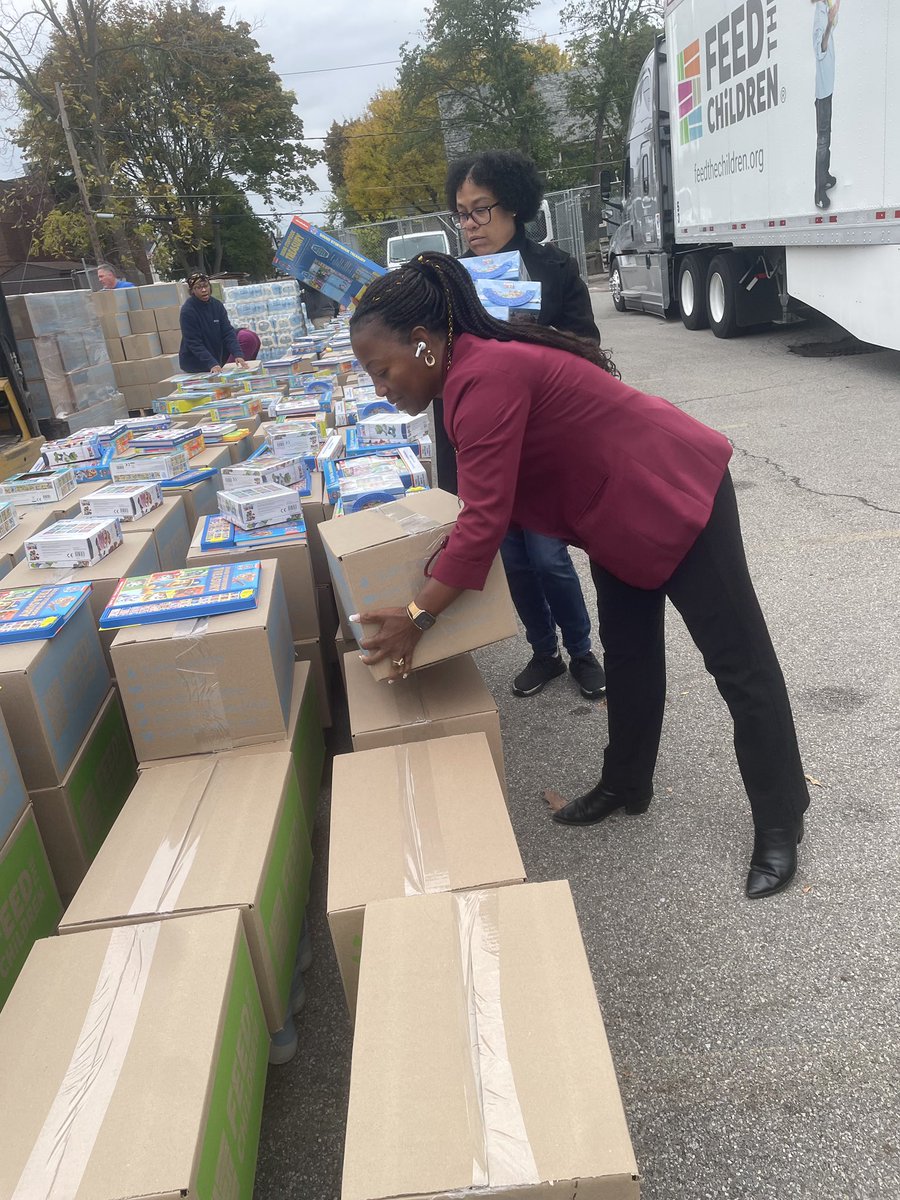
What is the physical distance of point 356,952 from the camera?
1.72 metres

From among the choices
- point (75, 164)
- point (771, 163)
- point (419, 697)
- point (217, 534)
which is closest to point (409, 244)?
point (75, 164)

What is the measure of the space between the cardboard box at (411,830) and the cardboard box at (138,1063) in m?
0.22

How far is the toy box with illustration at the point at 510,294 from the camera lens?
9.23 feet

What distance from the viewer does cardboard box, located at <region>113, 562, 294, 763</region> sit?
2256 mm

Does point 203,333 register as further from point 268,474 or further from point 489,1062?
point 489,1062

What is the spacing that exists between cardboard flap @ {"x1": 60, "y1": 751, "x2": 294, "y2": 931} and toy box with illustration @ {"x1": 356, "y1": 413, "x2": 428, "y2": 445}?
200 cm

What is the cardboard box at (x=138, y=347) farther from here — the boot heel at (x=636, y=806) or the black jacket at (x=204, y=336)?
the boot heel at (x=636, y=806)

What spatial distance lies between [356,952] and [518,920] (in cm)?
37

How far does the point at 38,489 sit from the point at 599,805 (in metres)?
2.77

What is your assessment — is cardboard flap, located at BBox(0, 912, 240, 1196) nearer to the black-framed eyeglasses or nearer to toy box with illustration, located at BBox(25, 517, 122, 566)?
toy box with illustration, located at BBox(25, 517, 122, 566)

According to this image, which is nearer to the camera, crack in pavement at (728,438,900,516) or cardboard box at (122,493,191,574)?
cardboard box at (122,493,191,574)

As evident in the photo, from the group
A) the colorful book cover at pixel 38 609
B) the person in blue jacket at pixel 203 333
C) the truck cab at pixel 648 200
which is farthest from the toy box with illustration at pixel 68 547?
the truck cab at pixel 648 200

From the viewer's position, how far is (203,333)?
7.37 metres

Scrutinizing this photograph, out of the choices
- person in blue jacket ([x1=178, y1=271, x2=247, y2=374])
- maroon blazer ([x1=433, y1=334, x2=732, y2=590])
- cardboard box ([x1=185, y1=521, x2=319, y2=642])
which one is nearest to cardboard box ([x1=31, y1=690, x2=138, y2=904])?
cardboard box ([x1=185, y1=521, x2=319, y2=642])
